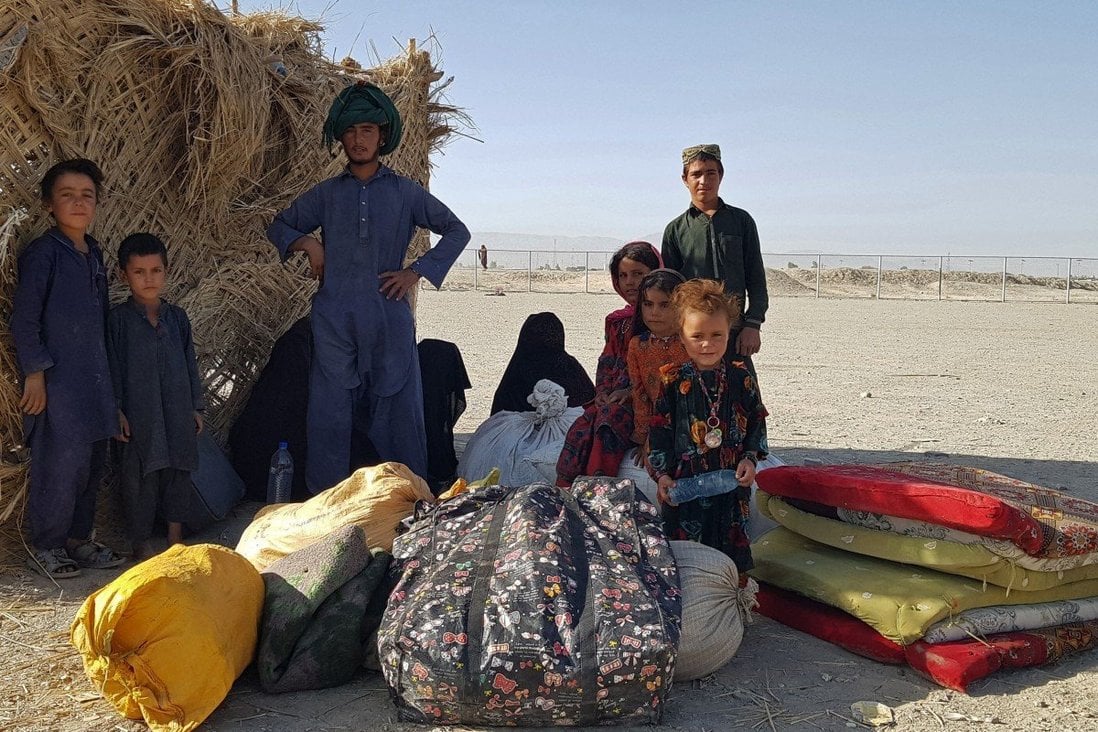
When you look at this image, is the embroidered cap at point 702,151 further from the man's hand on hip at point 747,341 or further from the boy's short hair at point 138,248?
the boy's short hair at point 138,248

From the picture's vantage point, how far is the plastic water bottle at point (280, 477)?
5156mm

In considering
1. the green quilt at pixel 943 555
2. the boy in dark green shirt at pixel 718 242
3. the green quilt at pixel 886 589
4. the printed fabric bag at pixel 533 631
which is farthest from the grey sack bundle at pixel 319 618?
the boy in dark green shirt at pixel 718 242

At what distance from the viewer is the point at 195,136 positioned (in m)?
5.09

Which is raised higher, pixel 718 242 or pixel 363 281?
pixel 718 242

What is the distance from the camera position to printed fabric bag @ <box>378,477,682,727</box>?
277 cm

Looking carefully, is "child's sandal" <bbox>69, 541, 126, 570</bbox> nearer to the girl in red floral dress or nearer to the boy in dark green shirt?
the girl in red floral dress

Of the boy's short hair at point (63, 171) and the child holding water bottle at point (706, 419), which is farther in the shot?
the boy's short hair at point (63, 171)

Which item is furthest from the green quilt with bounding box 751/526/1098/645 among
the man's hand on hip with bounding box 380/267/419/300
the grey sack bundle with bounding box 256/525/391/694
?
the man's hand on hip with bounding box 380/267/419/300

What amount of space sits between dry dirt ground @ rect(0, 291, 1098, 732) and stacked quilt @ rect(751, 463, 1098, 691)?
0.30 feet

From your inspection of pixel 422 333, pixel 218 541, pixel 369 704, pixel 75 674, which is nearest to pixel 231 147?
pixel 218 541

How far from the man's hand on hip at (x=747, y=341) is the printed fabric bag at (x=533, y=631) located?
1793 millimetres

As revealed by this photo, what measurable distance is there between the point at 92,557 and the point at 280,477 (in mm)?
1067

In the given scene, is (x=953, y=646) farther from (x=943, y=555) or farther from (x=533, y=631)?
(x=533, y=631)

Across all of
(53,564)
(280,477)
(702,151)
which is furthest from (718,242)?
(53,564)
